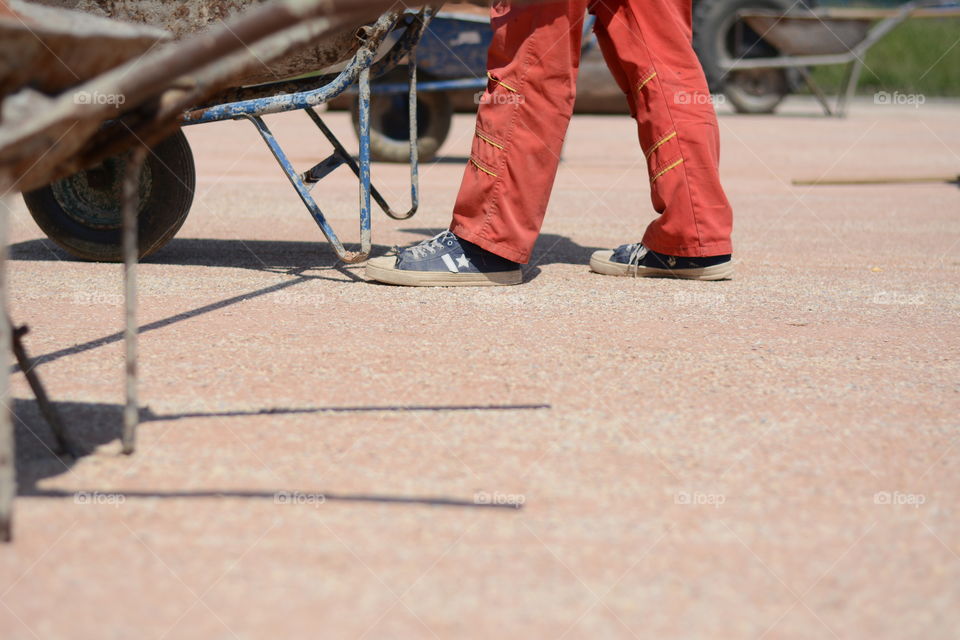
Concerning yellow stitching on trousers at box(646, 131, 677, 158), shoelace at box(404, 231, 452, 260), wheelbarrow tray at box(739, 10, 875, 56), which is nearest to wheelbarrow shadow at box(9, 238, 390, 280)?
shoelace at box(404, 231, 452, 260)

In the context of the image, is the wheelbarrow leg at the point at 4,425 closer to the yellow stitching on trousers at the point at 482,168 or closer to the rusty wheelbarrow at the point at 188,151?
the yellow stitching on trousers at the point at 482,168

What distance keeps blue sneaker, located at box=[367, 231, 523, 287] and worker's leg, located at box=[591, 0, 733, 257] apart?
532 millimetres

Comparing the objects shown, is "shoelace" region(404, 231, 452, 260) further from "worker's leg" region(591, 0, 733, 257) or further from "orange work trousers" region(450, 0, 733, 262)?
"worker's leg" region(591, 0, 733, 257)

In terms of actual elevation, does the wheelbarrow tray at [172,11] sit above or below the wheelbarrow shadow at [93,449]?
above

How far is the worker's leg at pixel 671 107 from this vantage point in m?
3.14

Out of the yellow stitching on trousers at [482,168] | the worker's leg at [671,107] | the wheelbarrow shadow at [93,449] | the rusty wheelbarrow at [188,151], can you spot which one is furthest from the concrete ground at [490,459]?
the yellow stitching on trousers at [482,168]

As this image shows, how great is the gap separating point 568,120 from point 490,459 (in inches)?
57.6

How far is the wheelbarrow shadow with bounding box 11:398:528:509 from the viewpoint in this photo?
1.62 meters

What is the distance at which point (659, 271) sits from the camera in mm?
3443

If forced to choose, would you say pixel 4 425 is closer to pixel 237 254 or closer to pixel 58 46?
pixel 58 46

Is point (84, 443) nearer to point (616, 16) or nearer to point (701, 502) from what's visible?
point (701, 502)

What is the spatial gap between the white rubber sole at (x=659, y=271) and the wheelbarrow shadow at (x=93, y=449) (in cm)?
147

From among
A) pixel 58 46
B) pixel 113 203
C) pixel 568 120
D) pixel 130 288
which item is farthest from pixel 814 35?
pixel 58 46

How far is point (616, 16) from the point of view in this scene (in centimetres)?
314
